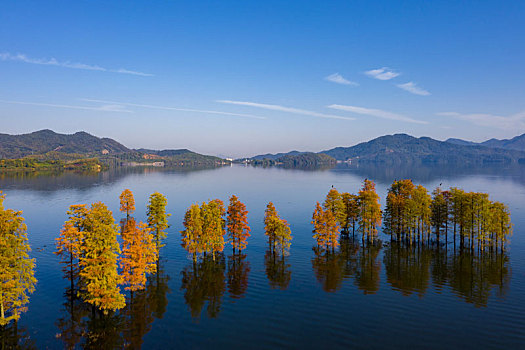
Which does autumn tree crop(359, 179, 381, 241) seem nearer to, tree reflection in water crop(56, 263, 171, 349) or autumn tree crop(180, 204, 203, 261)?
autumn tree crop(180, 204, 203, 261)

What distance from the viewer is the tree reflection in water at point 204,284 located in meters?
45.0

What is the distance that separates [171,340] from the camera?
36.4 meters

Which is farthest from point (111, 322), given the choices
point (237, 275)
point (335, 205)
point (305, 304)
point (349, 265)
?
point (335, 205)

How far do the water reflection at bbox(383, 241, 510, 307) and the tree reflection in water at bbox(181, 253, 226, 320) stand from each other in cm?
3071

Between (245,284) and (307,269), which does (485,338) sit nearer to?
(307,269)

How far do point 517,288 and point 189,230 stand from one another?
2351 inches

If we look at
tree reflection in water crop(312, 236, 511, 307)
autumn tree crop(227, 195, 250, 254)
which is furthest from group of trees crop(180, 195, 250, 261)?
tree reflection in water crop(312, 236, 511, 307)

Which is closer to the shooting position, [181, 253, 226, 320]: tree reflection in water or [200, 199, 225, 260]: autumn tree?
[181, 253, 226, 320]: tree reflection in water

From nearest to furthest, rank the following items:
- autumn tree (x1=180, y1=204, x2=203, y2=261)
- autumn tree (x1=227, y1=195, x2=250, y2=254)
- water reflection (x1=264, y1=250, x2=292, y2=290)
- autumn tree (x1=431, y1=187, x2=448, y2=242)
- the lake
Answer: the lake, water reflection (x1=264, y1=250, x2=292, y2=290), autumn tree (x1=180, y1=204, x2=203, y2=261), autumn tree (x1=227, y1=195, x2=250, y2=254), autumn tree (x1=431, y1=187, x2=448, y2=242)

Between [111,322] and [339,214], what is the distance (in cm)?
5437

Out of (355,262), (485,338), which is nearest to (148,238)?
(355,262)

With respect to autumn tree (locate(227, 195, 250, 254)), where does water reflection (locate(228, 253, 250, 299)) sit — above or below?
below

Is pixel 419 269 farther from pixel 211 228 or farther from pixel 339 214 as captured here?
pixel 211 228

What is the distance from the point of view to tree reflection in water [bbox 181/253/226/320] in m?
45.0
